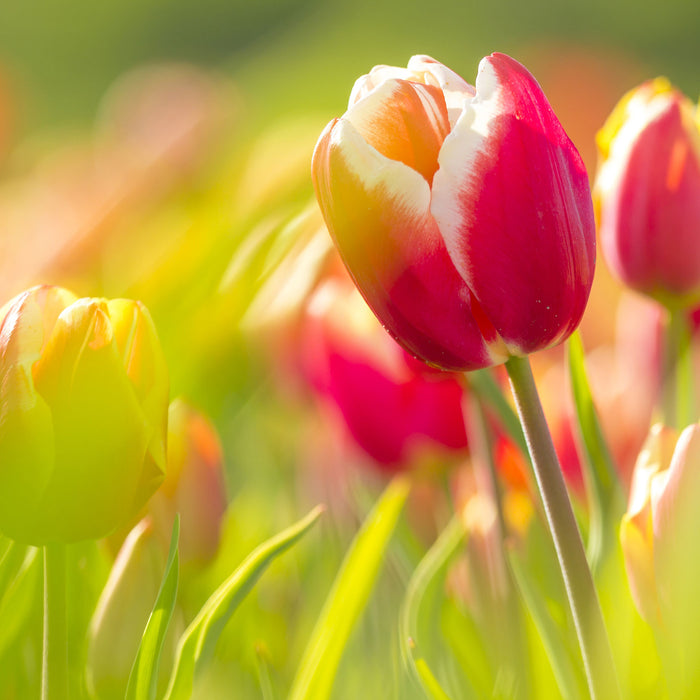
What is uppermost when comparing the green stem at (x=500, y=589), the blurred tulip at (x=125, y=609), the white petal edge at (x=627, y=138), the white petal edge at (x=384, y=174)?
the white petal edge at (x=384, y=174)

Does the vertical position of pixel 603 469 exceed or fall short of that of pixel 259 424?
it exceeds it

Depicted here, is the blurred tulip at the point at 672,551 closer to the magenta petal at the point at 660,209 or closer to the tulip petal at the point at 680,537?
the tulip petal at the point at 680,537

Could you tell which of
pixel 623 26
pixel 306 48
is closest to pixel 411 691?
pixel 306 48

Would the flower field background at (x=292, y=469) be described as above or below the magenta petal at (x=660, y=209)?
below

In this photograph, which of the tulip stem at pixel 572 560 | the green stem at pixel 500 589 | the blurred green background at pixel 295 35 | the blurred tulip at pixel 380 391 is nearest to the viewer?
the tulip stem at pixel 572 560

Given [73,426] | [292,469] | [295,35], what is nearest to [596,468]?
[73,426]

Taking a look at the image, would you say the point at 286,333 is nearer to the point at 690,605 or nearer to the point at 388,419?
the point at 388,419

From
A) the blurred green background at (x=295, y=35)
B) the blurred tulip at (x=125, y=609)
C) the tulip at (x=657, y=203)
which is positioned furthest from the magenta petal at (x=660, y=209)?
the blurred green background at (x=295, y=35)
